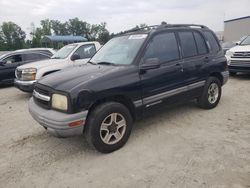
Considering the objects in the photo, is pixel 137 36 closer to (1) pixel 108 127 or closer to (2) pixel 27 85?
(1) pixel 108 127

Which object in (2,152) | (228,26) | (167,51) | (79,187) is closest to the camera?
(79,187)

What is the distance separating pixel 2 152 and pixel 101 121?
6.09 feet

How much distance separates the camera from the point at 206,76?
5406mm

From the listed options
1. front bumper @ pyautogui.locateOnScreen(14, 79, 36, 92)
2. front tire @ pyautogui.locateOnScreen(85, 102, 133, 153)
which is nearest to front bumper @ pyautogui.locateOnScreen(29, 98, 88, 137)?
front tire @ pyautogui.locateOnScreen(85, 102, 133, 153)

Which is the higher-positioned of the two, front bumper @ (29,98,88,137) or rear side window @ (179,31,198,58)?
rear side window @ (179,31,198,58)

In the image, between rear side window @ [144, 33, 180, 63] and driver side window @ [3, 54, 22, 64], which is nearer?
rear side window @ [144, 33, 180, 63]

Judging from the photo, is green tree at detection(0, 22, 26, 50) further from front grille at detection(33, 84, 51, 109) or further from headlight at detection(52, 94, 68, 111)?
headlight at detection(52, 94, 68, 111)

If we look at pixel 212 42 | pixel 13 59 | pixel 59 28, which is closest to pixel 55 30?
pixel 59 28

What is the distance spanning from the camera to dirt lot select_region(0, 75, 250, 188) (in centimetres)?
315

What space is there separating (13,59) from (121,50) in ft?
24.3

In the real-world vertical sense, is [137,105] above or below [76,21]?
below

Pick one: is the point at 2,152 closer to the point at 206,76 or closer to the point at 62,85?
the point at 62,85

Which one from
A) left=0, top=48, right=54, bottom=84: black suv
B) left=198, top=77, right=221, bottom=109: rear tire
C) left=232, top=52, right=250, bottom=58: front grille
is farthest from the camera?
left=0, top=48, right=54, bottom=84: black suv

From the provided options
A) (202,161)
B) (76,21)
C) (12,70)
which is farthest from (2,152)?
(76,21)
